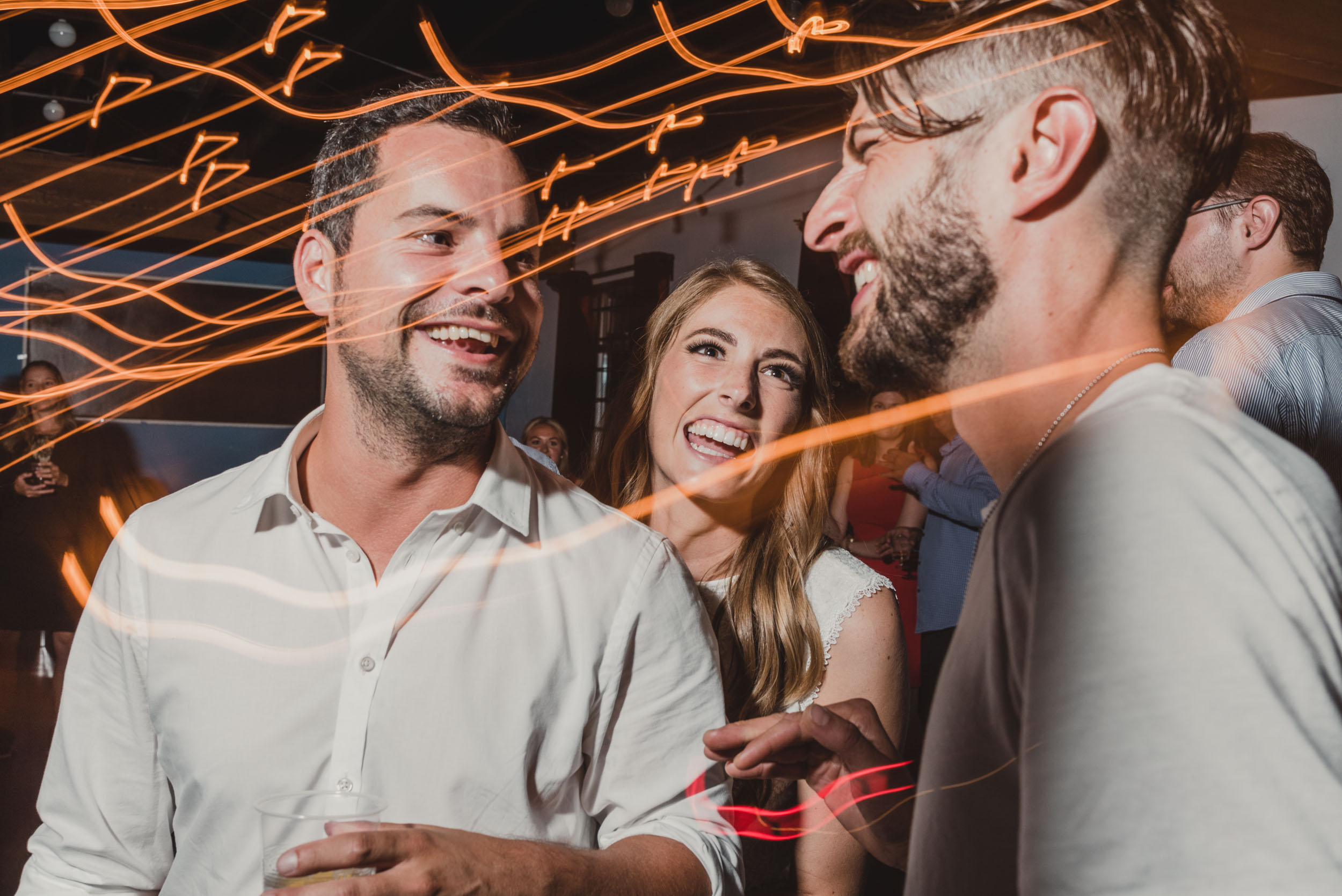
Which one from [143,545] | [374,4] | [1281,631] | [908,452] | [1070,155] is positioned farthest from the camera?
[374,4]

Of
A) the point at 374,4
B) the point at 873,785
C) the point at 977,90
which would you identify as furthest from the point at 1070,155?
the point at 374,4

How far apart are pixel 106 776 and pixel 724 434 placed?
91 cm

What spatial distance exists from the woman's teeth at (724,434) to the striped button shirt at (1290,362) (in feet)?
1.86

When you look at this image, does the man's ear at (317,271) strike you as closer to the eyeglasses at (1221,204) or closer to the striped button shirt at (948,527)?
the striped button shirt at (948,527)

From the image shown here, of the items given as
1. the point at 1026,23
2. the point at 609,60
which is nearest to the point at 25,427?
the point at 609,60

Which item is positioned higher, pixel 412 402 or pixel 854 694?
pixel 412 402

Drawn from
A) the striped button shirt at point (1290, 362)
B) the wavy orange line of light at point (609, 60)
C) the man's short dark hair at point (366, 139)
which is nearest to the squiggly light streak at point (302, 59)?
the man's short dark hair at point (366, 139)

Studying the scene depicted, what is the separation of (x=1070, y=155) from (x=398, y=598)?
847 millimetres

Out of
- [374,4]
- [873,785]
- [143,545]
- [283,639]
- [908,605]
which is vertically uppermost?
[374,4]

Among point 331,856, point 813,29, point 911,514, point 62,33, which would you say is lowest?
point 331,856

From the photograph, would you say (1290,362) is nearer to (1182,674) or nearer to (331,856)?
(1182,674)

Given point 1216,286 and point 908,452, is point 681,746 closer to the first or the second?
point 908,452

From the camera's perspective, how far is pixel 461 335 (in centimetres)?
96

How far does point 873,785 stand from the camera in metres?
0.87
